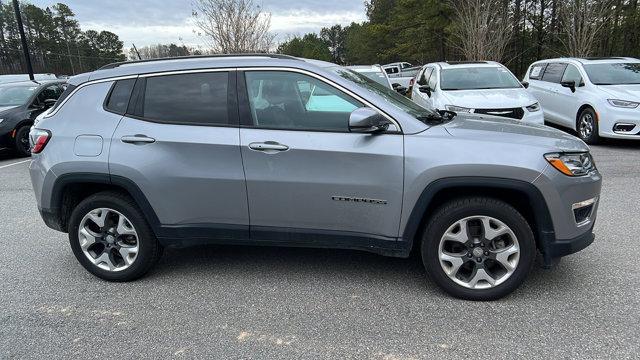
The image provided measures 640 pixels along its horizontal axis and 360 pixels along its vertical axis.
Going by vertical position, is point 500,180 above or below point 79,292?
above

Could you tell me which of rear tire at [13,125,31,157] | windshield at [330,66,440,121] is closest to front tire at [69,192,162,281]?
windshield at [330,66,440,121]

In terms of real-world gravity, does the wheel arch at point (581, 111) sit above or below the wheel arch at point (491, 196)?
below

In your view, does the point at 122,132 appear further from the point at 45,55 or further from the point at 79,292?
the point at 45,55

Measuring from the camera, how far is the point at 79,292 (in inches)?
148

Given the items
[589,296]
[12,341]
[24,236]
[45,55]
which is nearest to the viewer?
[12,341]

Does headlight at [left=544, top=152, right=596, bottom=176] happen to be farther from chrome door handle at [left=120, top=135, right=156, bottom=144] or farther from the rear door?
chrome door handle at [left=120, top=135, right=156, bottom=144]

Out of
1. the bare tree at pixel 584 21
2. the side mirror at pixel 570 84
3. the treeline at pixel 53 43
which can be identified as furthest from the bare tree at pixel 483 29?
the treeline at pixel 53 43

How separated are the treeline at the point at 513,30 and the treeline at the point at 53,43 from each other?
3799 centimetres

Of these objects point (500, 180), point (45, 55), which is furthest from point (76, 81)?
point (45, 55)

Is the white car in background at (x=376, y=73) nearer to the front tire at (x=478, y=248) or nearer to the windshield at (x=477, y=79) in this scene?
the windshield at (x=477, y=79)

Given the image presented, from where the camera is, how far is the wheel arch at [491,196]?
312cm

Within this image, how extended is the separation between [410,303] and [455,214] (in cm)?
71

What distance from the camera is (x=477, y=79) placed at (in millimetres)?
9586

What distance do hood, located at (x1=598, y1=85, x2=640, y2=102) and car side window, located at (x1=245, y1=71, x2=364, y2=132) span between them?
23.8 feet
